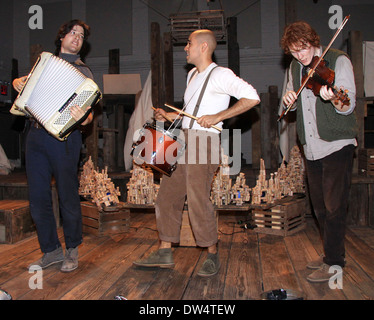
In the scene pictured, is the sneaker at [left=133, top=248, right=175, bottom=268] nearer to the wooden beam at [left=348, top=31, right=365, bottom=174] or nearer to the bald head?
the bald head

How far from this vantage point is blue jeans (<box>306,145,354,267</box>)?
8.60 feet

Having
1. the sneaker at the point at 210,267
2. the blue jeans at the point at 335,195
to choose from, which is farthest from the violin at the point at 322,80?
the sneaker at the point at 210,267

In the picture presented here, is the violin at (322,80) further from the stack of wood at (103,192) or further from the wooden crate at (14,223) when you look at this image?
the wooden crate at (14,223)

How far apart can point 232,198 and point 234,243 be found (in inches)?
21.6

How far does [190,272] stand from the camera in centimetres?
294

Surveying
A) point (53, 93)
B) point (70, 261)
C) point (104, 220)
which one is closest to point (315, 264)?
point (70, 261)

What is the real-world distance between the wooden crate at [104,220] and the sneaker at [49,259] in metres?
1.04

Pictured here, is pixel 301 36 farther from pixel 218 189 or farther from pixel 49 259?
pixel 49 259

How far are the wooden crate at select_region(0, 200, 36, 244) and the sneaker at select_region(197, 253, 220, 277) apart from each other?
2339 mm

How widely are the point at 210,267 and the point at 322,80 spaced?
5.59 ft

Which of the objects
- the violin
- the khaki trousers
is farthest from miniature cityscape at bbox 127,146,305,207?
the violin

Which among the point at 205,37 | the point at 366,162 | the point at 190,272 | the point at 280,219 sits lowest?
the point at 190,272

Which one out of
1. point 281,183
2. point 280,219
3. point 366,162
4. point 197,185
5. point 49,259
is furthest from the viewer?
point 366,162
